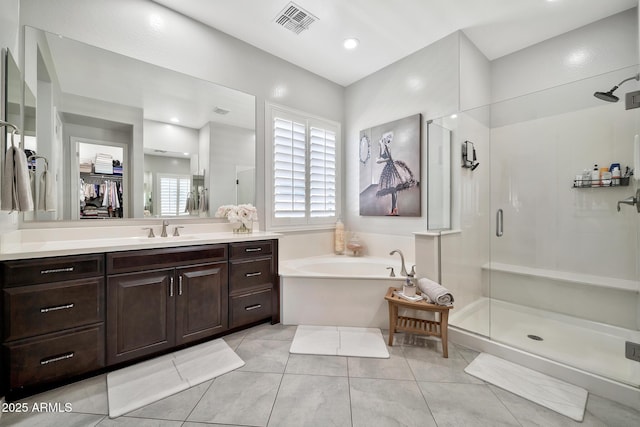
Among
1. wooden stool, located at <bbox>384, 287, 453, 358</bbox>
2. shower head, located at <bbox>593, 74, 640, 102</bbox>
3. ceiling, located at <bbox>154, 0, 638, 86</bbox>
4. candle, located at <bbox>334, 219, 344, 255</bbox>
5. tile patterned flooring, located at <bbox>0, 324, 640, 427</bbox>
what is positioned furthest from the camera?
candle, located at <bbox>334, 219, 344, 255</bbox>

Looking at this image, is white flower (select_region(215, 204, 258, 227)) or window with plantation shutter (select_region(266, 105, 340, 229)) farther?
window with plantation shutter (select_region(266, 105, 340, 229))

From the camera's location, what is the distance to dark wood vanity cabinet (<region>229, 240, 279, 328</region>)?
7.47 feet

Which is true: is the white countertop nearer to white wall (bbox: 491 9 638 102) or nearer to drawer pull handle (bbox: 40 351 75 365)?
drawer pull handle (bbox: 40 351 75 365)

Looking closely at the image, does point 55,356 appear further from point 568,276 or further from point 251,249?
point 568,276

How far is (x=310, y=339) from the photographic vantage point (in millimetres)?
2242

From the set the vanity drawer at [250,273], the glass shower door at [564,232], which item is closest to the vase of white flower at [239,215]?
the vanity drawer at [250,273]

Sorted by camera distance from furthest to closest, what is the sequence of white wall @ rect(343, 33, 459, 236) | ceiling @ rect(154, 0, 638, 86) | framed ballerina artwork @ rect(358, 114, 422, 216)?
1. framed ballerina artwork @ rect(358, 114, 422, 216)
2. white wall @ rect(343, 33, 459, 236)
3. ceiling @ rect(154, 0, 638, 86)

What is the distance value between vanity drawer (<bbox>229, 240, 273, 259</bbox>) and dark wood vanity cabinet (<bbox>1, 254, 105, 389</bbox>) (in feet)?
2.90

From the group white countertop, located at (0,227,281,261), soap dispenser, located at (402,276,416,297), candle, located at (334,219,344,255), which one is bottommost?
soap dispenser, located at (402,276,416,297)

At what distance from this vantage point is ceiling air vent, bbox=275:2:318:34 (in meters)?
2.32

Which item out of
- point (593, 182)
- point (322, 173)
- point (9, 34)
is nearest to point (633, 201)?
point (593, 182)

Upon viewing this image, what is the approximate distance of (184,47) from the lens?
243cm

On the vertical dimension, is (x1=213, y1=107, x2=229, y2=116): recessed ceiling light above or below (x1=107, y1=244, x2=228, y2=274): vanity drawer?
above

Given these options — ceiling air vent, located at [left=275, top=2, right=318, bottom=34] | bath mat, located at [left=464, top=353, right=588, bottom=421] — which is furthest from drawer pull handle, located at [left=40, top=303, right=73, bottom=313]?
ceiling air vent, located at [left=275, top=2, right=318, bottom=34]
